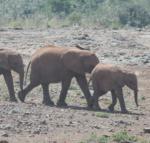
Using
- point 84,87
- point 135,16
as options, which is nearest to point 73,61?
point 84,87

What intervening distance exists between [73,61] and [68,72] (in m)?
0.35

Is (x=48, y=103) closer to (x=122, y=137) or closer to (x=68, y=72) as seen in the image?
(x=68, y=72)

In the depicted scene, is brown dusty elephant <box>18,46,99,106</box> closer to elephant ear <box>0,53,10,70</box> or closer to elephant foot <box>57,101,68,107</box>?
elephant foot <box>57,101,68,107</box>

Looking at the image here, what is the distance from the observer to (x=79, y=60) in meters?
17.9

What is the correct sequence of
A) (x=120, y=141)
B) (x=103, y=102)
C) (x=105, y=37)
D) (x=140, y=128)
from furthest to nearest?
1. (x=105, y=37)
2. (x=103, y=102)
3. (x=140, y=128)
4. (x=120, y=141)

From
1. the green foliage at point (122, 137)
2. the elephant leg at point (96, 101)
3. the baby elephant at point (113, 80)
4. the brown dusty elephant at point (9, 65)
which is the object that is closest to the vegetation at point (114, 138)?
the green foliage at point (122, 137)

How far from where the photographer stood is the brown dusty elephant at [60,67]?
58.8ft

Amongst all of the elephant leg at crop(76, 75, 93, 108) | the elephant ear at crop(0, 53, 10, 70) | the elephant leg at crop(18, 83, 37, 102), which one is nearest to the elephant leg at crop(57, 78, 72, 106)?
the elephant leg at crop(76, 75, 93, 108)

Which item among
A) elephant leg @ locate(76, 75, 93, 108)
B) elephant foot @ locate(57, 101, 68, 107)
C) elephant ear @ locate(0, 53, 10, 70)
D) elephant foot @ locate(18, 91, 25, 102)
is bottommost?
elephant foot @ locate(57, 101, 68, 107)

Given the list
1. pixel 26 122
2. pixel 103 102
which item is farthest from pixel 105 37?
pixel 26 122

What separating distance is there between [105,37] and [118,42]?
1.73 m

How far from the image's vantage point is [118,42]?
31656mm

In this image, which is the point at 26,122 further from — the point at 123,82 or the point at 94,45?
the point at 94,45

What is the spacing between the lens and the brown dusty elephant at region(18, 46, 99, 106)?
17.9 metres
